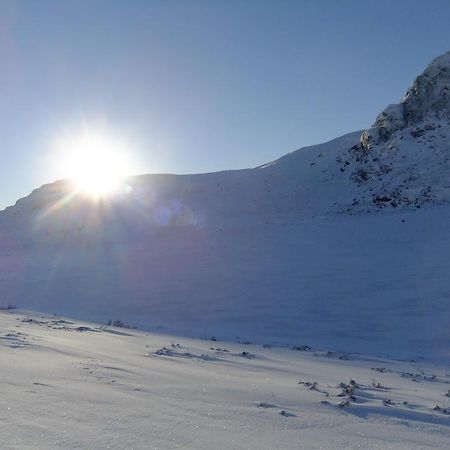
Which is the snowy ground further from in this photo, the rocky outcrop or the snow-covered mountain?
the rocky outcrop

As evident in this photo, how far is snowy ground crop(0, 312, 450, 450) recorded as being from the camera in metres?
2.93

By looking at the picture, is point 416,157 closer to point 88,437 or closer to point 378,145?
point 378,145

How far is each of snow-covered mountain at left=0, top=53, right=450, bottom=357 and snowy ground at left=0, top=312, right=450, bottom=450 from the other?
577cm

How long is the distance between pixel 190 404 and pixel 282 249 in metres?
18.8

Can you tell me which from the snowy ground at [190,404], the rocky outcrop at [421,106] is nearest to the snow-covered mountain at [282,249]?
the rocky outcrop at [421,106]

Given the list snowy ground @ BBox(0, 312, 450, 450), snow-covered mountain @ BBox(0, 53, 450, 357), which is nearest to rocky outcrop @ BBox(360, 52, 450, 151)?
snow-covered mountain @ BBox(0, 53, 450, 357)

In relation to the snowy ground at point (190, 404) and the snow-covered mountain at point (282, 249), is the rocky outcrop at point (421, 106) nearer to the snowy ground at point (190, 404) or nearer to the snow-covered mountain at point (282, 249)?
the snow-covered mountain at point (282, 249)

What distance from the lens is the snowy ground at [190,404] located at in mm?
2926

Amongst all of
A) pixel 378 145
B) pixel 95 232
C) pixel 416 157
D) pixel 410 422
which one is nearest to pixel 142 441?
pixel 410 422

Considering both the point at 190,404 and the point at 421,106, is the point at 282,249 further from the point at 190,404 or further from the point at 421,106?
the point at 421,106

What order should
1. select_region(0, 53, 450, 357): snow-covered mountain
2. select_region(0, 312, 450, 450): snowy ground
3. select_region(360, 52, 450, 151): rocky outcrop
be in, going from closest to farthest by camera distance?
select_region(0, 312, 450, 450): snowy ground → select_region(0, 53, 450, 357): snow-covered mountain → select_region(360, 52, 450, 151): rocky outcrop

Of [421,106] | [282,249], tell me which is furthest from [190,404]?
[421,106]

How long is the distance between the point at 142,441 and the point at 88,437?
29 centimetres

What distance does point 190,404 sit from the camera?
152 inches
